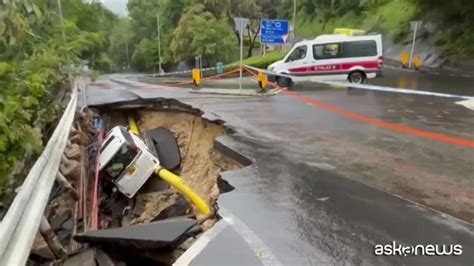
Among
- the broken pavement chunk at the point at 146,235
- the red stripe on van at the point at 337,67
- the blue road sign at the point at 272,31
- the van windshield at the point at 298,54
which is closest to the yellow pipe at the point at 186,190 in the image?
the broken pavement chunk at the point at 146,235

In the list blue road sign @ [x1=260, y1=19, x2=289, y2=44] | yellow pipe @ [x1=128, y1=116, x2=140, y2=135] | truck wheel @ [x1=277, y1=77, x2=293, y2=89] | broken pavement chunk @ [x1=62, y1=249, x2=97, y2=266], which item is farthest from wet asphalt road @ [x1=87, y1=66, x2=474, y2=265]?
blue road sign @ [x1=260, y1=19, x2=289, y2=44]

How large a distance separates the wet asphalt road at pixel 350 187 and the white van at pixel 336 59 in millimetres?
10269

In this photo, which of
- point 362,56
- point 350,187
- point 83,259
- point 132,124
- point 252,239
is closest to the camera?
point 252,239

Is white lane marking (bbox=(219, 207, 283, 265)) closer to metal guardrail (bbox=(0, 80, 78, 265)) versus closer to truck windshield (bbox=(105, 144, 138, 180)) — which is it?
metal guardrail (bbox=(0, 80, 78, 265))

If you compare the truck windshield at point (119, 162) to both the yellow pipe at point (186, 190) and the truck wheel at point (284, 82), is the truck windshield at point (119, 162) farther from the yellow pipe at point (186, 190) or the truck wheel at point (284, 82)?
the truck wheel at point (284, 82)

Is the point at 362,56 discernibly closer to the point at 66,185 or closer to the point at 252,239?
the point at 66,185

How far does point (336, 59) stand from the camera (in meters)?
20.1

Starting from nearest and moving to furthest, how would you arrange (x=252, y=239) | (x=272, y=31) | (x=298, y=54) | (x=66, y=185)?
(x=252, y=239), (x=66, y=185), (x=272, y=31), (x=298, y=54)

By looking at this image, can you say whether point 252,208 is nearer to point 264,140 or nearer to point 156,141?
point 264,140

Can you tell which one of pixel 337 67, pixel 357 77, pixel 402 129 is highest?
pixel 337 67

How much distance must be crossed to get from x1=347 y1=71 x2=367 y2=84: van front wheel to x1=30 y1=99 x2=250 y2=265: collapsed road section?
35.1ft

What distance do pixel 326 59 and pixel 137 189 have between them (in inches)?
561

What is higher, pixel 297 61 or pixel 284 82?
Result: pixel 297 61

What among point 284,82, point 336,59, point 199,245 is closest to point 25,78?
point 199,245
